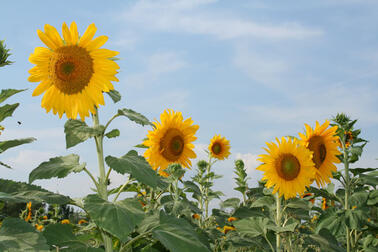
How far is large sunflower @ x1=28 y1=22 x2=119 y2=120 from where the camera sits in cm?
272

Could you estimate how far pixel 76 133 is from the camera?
2.57 m

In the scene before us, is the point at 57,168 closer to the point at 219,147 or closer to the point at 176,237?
the point at 176,237

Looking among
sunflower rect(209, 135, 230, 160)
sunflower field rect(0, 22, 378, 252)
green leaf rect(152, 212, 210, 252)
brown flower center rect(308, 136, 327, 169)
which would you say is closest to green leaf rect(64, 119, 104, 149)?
sunflower field rect(0, 22, 378, 252)

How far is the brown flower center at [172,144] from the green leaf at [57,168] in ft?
5.90

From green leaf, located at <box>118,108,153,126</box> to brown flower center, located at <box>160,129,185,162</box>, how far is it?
1731 mm

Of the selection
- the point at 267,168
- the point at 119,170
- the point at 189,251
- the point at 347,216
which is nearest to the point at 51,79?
the point at 119,170

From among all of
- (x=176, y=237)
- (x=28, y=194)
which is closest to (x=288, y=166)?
(x=176, y=237)

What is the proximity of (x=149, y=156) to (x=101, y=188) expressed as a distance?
1782 mm

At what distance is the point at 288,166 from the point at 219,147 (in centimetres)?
332

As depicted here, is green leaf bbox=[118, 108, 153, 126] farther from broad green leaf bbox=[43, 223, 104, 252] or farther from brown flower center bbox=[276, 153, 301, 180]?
brown flower center bbox=[276, 153, 301, 180]

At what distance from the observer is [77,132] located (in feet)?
8.45

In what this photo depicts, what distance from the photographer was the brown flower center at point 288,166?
4400 millimetres

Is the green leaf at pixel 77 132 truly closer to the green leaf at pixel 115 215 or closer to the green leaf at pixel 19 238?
the green leaf at pixel 115 215

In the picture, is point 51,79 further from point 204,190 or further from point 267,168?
point 204,190
